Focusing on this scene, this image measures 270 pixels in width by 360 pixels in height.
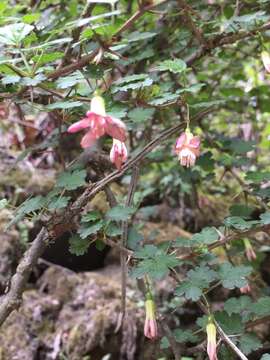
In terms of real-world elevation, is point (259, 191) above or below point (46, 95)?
below

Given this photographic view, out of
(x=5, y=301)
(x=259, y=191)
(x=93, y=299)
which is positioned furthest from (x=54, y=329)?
(x=259, y=191)

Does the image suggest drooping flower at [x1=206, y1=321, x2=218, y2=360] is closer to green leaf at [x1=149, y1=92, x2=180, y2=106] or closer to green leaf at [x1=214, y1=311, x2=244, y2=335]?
green leaf at [x1=214, y1=311, x2=244, y2=335]

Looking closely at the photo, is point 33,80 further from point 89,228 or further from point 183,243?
point 183,243

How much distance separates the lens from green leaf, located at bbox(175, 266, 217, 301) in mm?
946

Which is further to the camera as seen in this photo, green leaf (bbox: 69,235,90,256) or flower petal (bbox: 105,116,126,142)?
green leaf (bbox: 69,235,90,256)

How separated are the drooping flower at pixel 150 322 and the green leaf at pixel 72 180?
26 centimetres

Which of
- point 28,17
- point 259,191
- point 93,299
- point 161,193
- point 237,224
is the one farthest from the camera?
point 161,193

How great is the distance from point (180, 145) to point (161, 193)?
3.51 feet

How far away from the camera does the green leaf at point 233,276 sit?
0.98 m

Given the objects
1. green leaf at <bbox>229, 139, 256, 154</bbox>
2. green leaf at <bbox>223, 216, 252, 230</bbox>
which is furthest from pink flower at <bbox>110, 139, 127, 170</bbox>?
green leaf at <bbox>229, 139, 256, 154</bbox>

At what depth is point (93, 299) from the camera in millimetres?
1607

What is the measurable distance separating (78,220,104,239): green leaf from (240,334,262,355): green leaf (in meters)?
0.36

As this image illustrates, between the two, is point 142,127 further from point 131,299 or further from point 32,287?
point 32,287

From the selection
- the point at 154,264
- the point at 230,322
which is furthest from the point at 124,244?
the point at 230,322
